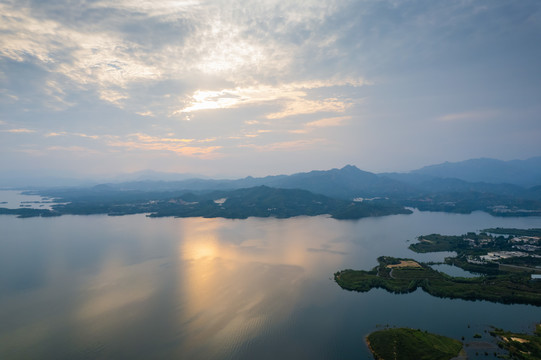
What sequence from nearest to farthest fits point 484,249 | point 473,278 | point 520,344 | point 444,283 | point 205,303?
point 520,344 → point 205,303 → point 444,283 → point 473,278 → point 484,249

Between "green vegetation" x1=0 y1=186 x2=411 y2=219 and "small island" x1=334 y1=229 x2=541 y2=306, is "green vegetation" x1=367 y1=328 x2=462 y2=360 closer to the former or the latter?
"small island" x1=334 y1=229 x2=541 y2=306

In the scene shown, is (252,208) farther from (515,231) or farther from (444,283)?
(444,283)

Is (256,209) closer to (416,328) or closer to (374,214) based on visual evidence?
(374,214)

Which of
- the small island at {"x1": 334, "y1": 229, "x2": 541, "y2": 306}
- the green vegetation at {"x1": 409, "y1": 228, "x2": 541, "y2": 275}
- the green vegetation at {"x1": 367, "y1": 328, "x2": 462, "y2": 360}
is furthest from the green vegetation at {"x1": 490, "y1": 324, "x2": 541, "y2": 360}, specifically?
the green vegetation at {"x1": 409, "y1": 228, "x2": 541, "y2": 275}

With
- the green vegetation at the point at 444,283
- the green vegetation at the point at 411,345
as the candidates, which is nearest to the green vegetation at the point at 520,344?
the green vegetation at the point at 411,345

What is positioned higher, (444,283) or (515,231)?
(515,231)

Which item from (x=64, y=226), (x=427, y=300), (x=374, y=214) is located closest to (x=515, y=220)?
(x=374, y=214)

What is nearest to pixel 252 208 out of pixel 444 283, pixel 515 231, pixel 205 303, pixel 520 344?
pixel 515 231
